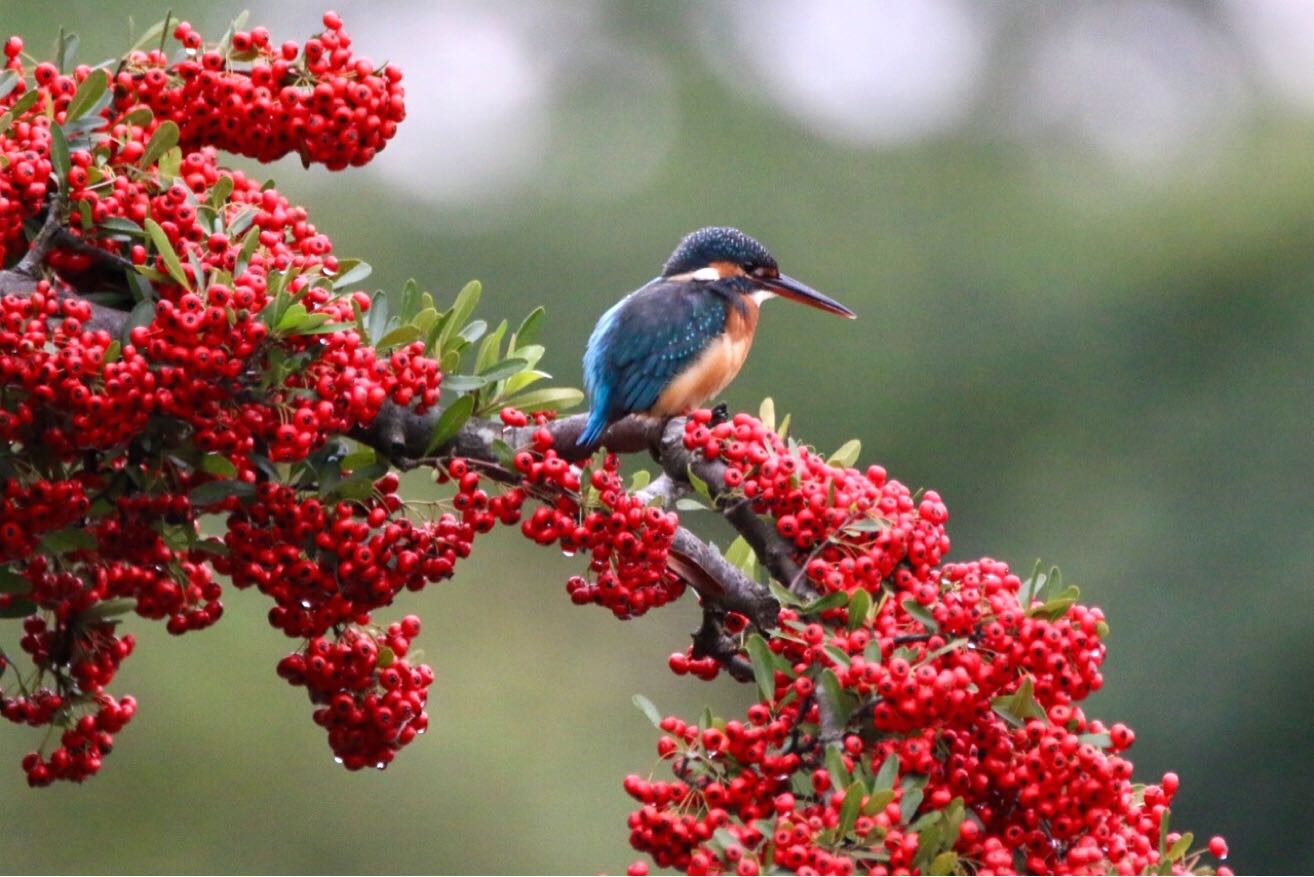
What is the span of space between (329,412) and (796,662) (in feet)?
2.02

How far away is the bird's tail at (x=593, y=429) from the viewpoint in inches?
92.6

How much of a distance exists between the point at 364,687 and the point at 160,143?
724 millimetres

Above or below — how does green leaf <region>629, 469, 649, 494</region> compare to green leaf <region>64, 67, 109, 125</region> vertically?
below

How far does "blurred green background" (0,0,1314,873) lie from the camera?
7824mm

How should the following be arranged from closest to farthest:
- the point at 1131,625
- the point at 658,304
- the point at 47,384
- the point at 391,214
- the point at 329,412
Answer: the point at 47,384 → the point at 329,412 → the point at 658,304 → the point at 1131,625 → the point at 391,214

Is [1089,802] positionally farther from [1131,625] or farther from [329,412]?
[1131,625]

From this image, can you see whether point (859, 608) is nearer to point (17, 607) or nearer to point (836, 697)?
point (836, 697)

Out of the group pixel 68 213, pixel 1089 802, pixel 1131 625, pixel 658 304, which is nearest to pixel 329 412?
pixel 68 213

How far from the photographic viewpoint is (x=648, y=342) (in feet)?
10.4

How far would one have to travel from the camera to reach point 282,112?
88.3 inches

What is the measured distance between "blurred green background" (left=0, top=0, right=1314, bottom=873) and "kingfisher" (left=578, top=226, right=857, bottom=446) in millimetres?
4610

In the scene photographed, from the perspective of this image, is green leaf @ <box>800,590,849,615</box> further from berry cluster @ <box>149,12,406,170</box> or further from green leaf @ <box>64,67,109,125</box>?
green leaf @ <box>64,67,109,125</box>

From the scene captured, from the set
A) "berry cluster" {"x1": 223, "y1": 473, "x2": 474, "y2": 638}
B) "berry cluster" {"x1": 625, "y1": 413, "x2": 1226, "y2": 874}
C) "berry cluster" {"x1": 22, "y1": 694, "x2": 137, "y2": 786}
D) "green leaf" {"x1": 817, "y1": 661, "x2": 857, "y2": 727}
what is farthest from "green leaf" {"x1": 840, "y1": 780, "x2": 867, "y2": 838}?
"berry cluster" {"x1": 22, "y1": 694, "x2": 137, "y2": 786}

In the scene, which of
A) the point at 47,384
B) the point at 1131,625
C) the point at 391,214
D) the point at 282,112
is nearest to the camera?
the point at 47,384
